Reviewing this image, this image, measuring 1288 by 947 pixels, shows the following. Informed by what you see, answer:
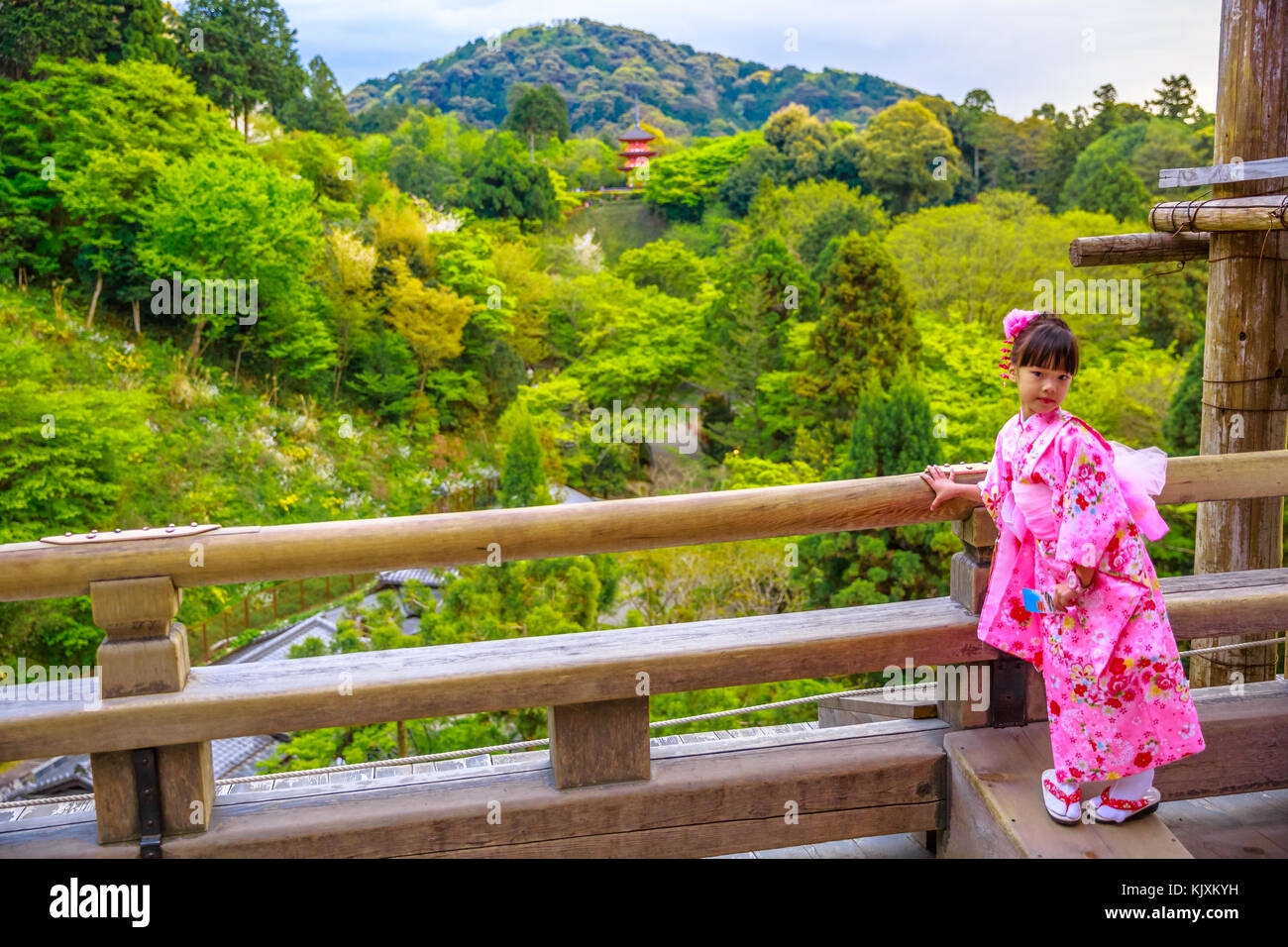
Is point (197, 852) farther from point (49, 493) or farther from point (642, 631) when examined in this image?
point (49, 493)

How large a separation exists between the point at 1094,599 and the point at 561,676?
1.03 meters

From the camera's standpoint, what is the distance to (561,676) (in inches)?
80.0

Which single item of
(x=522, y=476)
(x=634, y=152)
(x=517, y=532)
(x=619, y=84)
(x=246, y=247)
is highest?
(x=619, y=84)

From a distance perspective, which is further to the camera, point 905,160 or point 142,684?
point 905,160

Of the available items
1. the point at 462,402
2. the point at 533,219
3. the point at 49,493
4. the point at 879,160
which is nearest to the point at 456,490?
the point at 462,402

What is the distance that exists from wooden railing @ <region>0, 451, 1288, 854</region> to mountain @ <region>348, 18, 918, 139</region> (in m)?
61.7

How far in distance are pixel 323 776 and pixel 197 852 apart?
0.63 metres

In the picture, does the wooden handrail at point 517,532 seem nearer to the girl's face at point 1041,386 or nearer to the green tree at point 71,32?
the girl's face at point 1041,386

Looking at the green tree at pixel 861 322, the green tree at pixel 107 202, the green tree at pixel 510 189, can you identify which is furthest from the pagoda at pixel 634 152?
the green tree at pixel 861 322

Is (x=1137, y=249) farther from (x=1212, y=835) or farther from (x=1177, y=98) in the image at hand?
(x=1177, y=98)

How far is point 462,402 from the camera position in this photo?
83.9 ft

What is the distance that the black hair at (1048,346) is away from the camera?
195 cm

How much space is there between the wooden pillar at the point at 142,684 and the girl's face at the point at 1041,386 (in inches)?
65.6

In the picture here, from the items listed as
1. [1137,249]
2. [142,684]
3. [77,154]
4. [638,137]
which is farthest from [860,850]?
[638,137]
